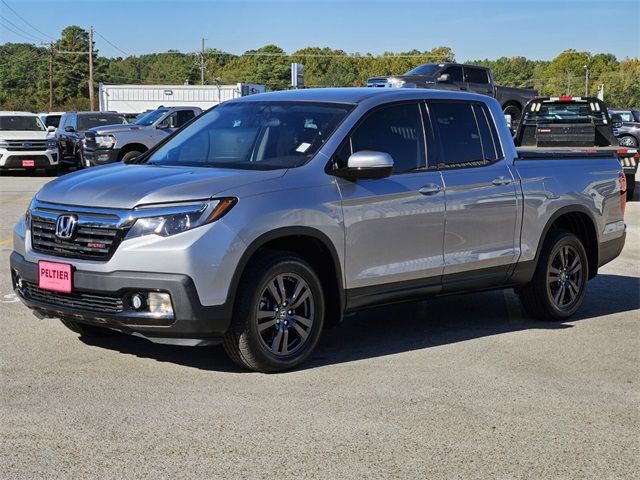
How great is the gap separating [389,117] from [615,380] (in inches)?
94.0

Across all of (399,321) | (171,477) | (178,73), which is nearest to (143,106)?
(399,321)

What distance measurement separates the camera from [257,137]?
6.79m

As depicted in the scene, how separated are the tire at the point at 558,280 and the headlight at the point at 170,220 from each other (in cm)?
332

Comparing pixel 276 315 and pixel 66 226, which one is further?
pixel 276 315

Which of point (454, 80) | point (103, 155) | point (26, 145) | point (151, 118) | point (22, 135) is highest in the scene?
point (454, 80)

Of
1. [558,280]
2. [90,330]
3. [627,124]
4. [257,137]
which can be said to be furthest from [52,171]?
[257,137]

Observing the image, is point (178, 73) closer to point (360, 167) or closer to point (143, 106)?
point (143, 106)

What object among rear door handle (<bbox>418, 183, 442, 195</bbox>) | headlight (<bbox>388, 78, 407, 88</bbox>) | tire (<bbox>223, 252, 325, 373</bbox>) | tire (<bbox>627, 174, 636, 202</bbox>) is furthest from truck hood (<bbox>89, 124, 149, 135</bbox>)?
tire (<bbox>223, 252, 325, 373</bbox>)

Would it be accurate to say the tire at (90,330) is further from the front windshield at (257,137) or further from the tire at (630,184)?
the tire at (630,184)

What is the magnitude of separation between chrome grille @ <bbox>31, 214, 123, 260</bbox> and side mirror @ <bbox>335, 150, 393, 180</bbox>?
1.56 meters

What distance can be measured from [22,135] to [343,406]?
73.0 ft

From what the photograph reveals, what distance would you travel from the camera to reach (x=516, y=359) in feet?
21.9

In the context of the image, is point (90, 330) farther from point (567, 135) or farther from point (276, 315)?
point (567, 135)

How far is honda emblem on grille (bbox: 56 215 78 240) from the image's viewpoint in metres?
5.89
